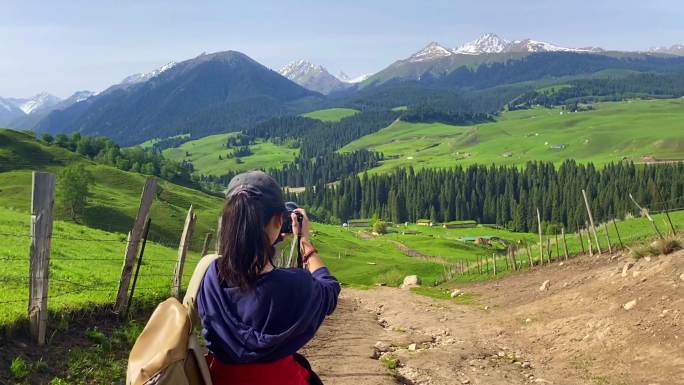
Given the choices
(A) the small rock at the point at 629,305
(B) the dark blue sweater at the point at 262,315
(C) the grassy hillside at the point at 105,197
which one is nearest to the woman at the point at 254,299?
(B) the dark blue sweater at the point at 262,315

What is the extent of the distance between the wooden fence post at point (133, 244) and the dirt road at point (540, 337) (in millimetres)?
4774

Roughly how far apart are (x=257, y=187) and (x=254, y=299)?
0.77 m

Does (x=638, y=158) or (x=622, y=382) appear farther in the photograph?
(x=638, y=158)

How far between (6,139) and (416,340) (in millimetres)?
110315

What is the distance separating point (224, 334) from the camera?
3.98 metres

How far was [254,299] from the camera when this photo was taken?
12.9 feet

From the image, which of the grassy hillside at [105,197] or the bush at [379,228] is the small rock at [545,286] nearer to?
the grassy hillside at [105,197]

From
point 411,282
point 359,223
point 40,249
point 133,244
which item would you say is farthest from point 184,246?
point 359,223

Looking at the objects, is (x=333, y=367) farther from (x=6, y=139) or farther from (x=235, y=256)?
(x=6, y=139)

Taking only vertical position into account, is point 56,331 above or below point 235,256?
below

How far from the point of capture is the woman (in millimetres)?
3916

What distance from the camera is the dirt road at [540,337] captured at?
14867 mm

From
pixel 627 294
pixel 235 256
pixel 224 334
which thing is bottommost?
pixel 627 294

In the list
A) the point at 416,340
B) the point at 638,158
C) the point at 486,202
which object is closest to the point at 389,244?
the point at 486,202
